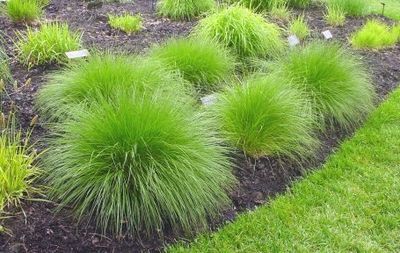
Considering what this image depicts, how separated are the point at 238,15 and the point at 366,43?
1.55m

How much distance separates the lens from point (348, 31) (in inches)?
222

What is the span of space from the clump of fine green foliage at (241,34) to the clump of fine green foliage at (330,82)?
48cm

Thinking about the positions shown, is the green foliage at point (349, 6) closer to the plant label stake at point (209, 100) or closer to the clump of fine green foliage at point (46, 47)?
the plant label stake at point (209, 100)

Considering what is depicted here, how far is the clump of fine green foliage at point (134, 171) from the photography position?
8.07 feet

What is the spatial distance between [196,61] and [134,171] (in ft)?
5.16

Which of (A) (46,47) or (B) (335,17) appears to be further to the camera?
(B) (335,17)

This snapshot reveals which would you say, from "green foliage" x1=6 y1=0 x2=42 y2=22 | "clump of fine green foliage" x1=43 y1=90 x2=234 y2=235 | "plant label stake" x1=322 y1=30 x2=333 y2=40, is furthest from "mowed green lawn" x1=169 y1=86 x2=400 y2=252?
"green foliage" x1=6 y1=0 x2=42 y2=22

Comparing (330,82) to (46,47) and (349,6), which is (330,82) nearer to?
(46,47)

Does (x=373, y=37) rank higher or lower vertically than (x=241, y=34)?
lower

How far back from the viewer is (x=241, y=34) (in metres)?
4.45

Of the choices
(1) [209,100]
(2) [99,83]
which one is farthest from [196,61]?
(2) [99,83]

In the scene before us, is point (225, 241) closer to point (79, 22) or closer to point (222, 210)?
point (222, 210)

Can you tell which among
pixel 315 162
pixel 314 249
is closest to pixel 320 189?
pixel 315 162

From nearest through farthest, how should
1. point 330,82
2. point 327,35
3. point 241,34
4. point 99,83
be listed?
point 99,83 → point 330,82 → point 241,34 → point 327,35
